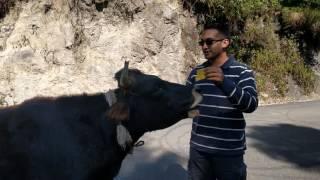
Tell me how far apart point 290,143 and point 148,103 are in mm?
6415

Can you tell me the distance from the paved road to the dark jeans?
9.64 feet

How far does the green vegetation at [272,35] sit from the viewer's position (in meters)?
18.5

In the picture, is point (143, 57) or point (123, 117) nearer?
point (123, 117)

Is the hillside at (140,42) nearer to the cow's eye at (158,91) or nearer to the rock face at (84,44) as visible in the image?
the rock face at (84,44)

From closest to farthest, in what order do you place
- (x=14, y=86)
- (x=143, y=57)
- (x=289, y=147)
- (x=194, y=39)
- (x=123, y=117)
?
(x=123, y=117) → (x=289, y=147) → (x=14, y=86) → (x=143, y=57) → (x=194, y=39)

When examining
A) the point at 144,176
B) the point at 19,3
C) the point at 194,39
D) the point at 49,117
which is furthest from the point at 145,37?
the point at 49,117

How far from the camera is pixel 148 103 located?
5180 millimetres

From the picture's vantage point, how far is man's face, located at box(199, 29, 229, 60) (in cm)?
481

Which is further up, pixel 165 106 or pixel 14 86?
pixel 165 106

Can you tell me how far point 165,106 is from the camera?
5.18 m

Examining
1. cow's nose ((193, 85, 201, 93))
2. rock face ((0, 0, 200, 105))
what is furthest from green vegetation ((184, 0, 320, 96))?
cow's nose ((193, 85, 201, 93))

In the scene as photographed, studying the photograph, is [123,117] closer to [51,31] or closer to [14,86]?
[14,86]

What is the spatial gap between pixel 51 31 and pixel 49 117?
10.1 m

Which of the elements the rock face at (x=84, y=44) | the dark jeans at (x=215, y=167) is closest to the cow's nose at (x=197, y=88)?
the dark jeans at (x=215, y=167)
